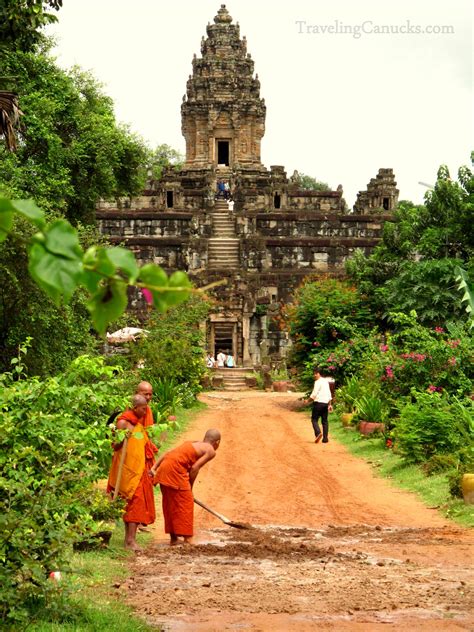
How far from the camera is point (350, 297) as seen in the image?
26.9 m

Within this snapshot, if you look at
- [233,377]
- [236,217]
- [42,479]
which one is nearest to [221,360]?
[233,377]

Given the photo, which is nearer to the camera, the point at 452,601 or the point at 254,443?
the point at 452,601

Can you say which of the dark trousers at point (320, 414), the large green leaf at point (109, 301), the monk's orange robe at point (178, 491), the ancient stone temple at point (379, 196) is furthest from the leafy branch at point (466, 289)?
the ancient stone temple at point (379, 196)

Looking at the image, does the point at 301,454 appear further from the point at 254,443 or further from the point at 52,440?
the point at 52,440

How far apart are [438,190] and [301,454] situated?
7659mm

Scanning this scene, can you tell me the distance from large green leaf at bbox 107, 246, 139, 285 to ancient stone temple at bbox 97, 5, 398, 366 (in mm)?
32570

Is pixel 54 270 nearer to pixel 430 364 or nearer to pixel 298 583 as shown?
pixel 298 583

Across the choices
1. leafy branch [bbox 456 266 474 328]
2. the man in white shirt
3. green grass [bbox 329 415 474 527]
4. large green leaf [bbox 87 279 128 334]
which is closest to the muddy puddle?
green grass [bbox 329 415 474 527]

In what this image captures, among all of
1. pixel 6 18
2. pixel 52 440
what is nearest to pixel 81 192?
pixel 6 18

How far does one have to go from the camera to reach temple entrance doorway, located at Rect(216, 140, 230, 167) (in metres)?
49.2

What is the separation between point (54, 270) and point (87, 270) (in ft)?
0.48

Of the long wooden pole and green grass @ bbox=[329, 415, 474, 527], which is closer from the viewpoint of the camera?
the long wooden pole

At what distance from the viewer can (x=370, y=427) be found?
1952 centimetres

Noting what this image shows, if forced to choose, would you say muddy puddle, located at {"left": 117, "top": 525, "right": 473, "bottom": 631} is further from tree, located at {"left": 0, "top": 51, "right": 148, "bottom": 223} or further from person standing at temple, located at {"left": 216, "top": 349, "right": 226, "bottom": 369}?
person standing at temple, located at {"left": 216, "top": 349, "right": 226, "bottom": 369}
